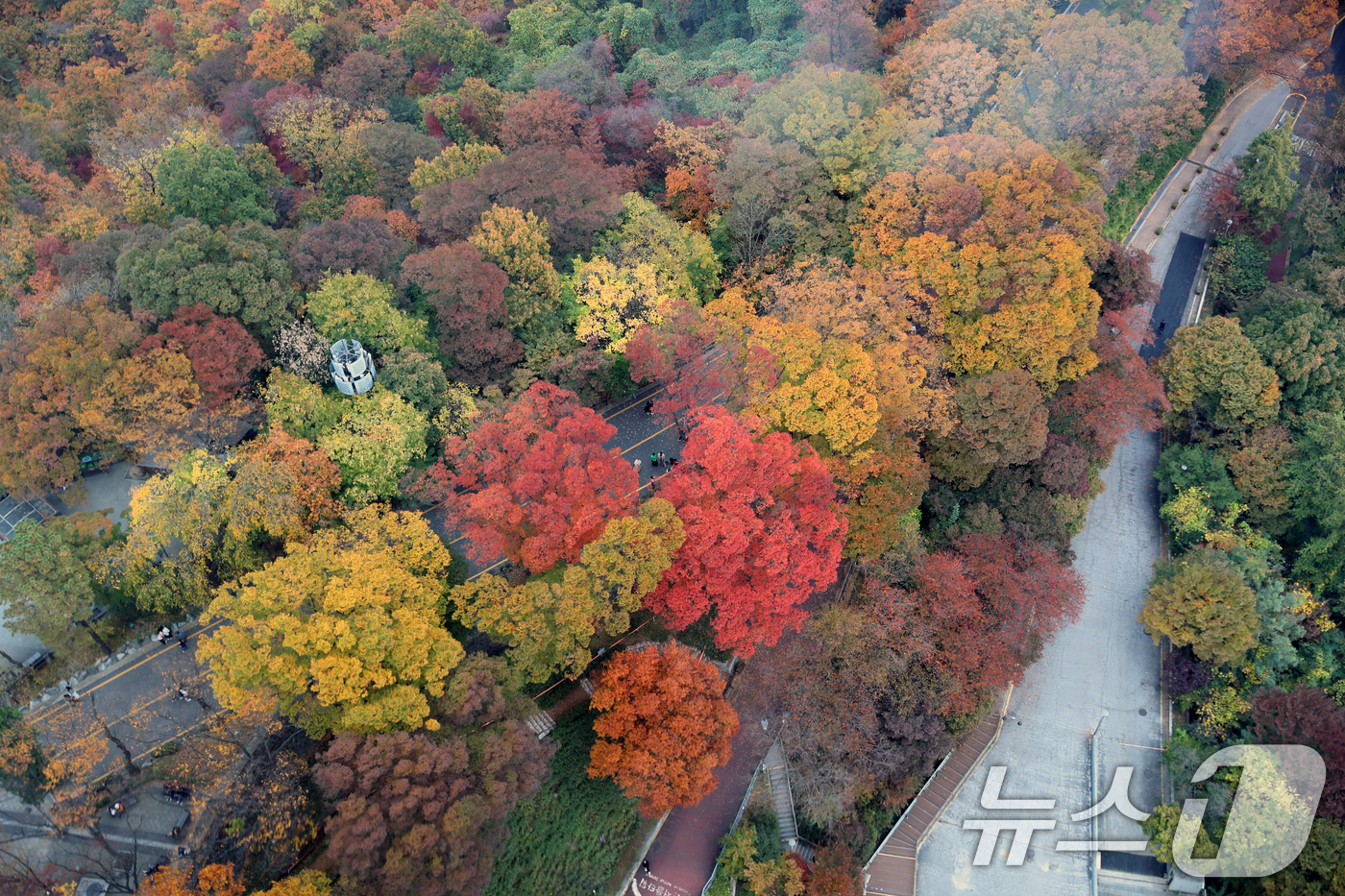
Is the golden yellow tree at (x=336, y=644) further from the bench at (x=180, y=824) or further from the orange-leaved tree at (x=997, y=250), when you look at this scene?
the orange-leaved tree at (x=997, y=250)

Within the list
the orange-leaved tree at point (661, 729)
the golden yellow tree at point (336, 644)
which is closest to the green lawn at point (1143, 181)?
the orange-leaved tree at point (661, 729)

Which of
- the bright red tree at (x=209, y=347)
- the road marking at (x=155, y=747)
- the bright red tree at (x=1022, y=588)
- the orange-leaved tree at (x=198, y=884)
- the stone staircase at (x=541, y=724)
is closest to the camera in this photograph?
the orange-leaved tree at (x=198, y=884)

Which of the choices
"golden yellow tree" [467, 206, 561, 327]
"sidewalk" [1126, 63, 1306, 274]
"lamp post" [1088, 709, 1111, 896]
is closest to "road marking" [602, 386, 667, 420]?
"golden yellow tree" [467, 206, 561, 327]

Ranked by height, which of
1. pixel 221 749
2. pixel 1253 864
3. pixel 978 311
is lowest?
pixel 1253 864

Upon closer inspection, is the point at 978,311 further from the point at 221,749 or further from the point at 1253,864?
the point at 221,749

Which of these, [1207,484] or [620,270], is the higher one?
[620,270]

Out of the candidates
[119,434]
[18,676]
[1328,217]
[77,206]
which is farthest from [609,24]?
[18,676]

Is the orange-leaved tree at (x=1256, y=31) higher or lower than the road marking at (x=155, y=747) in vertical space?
higher
